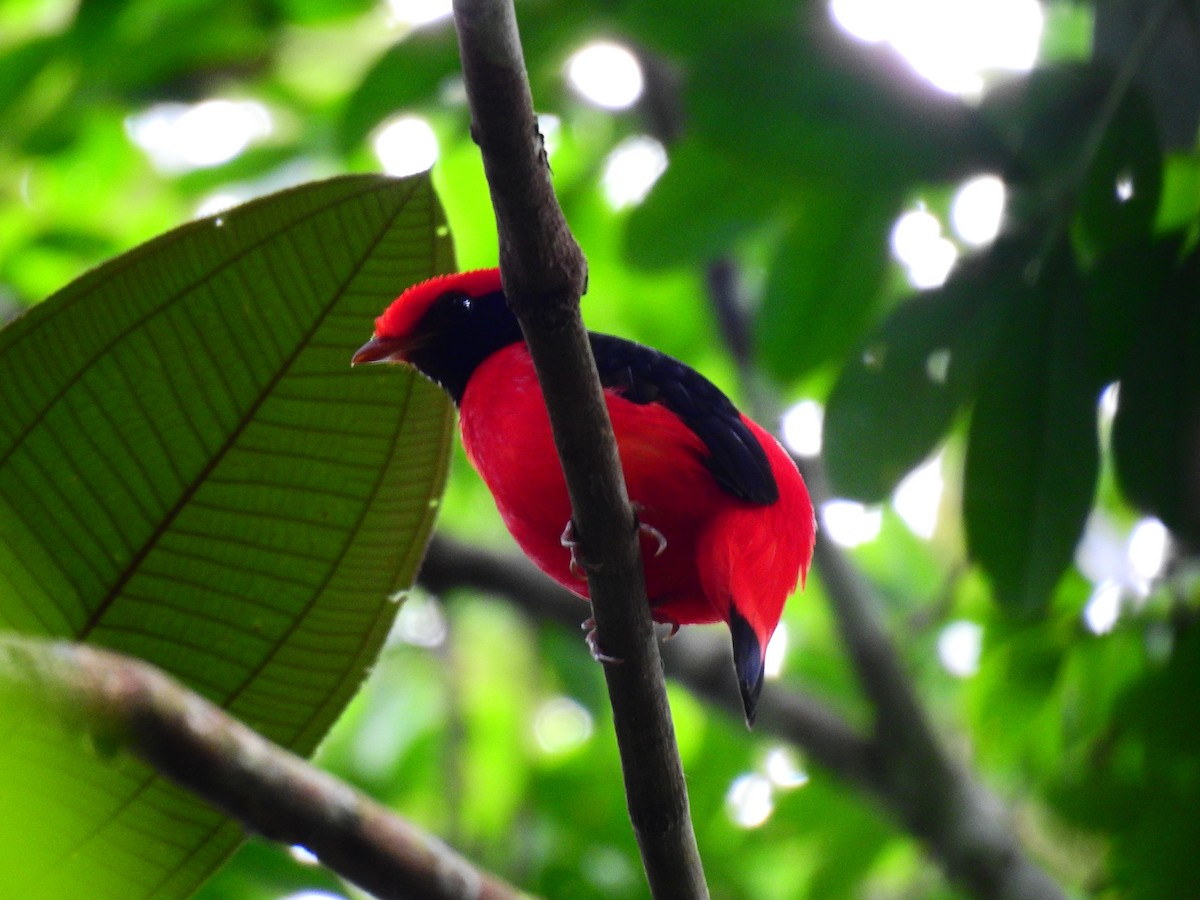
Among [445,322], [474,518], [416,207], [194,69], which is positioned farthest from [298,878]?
[474,518]

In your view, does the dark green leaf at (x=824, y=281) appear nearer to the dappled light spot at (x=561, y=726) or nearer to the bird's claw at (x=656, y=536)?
the bird's claw at (x=656, y=536)

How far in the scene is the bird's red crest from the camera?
2.54 m

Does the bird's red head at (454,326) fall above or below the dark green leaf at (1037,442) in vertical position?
below

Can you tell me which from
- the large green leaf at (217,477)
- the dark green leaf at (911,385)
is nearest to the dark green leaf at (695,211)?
the dark green leaf at (911,385)

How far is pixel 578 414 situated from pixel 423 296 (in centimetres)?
117

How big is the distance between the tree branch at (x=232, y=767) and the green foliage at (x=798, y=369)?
0.43 ft

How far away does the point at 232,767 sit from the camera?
1.15 meters

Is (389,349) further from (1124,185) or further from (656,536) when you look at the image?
(1124,185)

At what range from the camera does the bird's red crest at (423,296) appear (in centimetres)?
254

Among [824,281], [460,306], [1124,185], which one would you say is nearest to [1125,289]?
[1124,185]

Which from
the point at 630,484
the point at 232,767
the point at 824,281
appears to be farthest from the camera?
the point at 824,281

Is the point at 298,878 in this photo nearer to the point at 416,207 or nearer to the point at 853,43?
the point at 416,207

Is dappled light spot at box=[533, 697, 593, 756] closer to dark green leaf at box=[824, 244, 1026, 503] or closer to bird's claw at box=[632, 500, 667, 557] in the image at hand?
dark green leaf at box=[824, 244, 1026, 503]

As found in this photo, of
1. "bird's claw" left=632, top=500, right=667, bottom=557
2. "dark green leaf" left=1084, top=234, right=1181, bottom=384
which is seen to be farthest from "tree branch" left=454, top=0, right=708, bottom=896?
"dark green leaf" left=1084, top=234, right=1181, bottom=384
